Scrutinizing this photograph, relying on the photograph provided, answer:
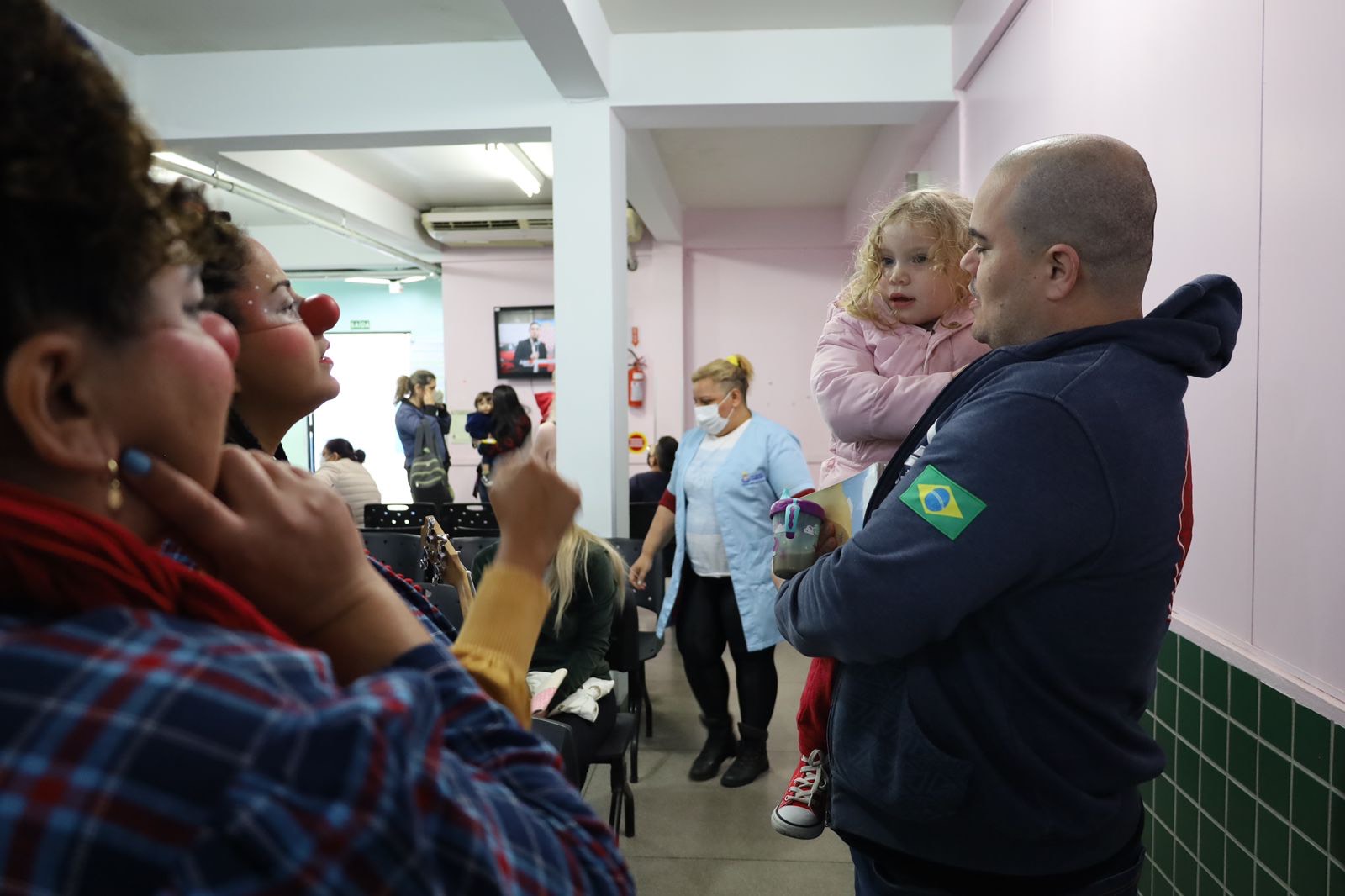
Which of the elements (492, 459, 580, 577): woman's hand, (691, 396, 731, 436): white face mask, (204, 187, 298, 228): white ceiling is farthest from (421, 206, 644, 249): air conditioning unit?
(492, 459, 580, 577): woman's hand

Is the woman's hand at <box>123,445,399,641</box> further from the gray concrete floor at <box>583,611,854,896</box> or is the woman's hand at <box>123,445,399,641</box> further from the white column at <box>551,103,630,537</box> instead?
the white column at <box>551,103,630,537</box>

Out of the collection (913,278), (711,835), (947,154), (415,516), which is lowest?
(711,835)

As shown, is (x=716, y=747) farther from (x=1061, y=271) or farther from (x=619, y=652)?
(x=1061, y=271)

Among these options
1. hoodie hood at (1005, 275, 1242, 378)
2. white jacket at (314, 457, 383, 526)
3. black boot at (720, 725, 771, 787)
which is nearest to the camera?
hoodie hood at (1005, 275, 1242, 378)

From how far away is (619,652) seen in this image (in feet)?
10.3

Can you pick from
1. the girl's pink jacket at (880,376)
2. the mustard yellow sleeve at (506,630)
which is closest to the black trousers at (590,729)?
the girl's pink jacket at (880,376)

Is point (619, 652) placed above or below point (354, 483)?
below

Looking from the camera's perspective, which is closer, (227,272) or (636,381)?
(227,272)

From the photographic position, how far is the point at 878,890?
1.24 metres

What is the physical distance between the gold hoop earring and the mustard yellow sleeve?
266 mm

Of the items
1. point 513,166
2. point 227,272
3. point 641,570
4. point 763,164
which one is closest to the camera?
point 227,272

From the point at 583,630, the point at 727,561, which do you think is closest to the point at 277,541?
the point at 583,630

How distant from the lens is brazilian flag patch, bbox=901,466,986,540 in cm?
104

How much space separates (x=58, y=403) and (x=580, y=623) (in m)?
2.53
